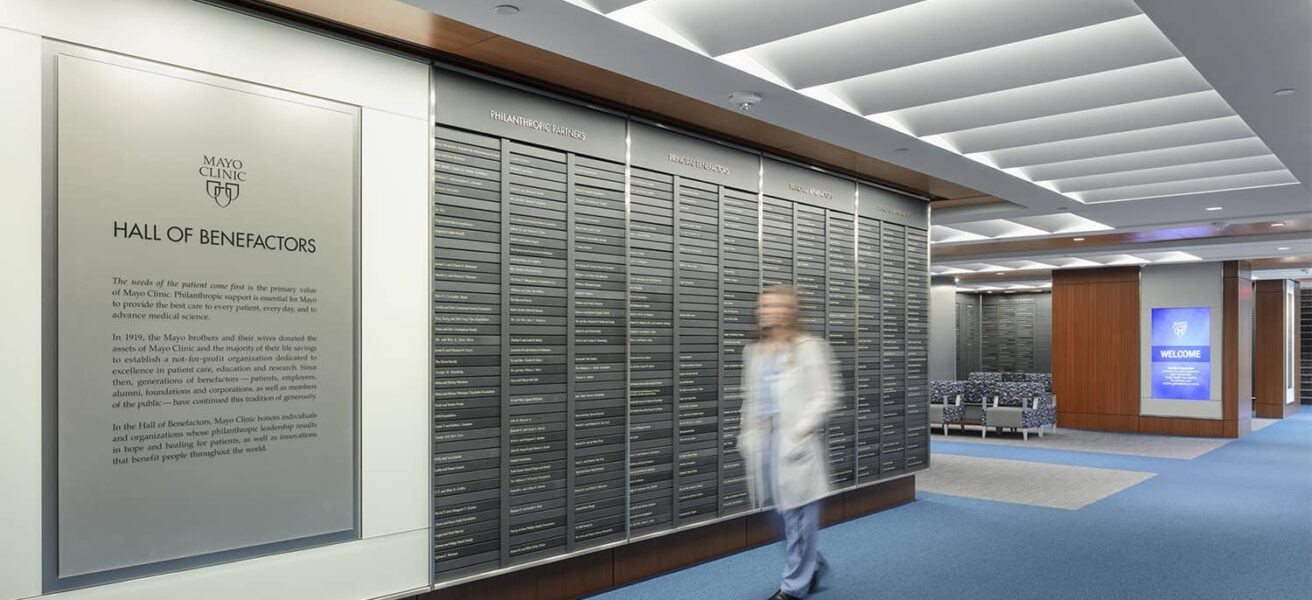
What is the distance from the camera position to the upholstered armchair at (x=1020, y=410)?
13.6 m

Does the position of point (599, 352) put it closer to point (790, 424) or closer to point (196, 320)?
point (790, 424)

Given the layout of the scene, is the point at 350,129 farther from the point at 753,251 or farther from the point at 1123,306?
the point at 1123,306

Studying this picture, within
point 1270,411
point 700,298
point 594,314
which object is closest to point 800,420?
point 594,314

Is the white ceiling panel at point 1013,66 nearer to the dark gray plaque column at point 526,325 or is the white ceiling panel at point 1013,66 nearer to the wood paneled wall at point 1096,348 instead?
the dark gray plaque column at point 526,325

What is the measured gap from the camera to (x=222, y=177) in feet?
11.3

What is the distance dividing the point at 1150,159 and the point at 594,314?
4887 mm

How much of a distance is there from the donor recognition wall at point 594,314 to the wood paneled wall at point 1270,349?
1639 cm

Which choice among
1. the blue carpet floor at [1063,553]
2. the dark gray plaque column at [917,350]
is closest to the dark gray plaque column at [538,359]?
the blue carpet floor at [1063,553]

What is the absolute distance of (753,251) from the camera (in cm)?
616

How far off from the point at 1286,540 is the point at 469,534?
6134 mm

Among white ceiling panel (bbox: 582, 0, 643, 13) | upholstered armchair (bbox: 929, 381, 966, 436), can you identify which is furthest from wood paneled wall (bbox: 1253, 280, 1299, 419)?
white ceiling panel (bbox: 582, 0, 643, 13)

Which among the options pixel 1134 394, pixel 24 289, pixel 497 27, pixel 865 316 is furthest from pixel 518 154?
pixel 1134 394

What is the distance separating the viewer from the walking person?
445 cm

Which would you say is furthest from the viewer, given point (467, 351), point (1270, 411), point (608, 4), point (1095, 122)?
point (1270, 411)
